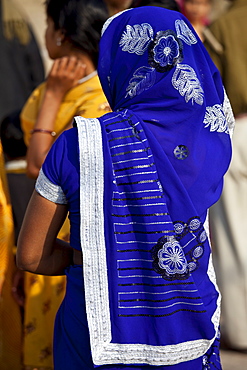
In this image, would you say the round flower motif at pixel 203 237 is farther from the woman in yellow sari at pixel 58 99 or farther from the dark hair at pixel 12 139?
the dark hair at pixel 12 139

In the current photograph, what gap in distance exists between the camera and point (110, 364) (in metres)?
1.69

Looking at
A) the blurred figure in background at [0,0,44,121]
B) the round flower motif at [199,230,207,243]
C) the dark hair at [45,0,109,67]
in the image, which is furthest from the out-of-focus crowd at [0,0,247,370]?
the blurred figure in background at [0,0,44,121]

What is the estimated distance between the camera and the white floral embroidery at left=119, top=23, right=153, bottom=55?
176cm

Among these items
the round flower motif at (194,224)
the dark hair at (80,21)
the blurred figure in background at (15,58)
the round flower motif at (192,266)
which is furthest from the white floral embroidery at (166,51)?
the blurred figure in background at (15,58)

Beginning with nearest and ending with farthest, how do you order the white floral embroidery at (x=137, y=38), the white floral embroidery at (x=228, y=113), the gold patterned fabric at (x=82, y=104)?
the white floral embroidery at (x=137, y=38) < the white floral embroidery at (x=228, y=113) < the gold patterned fabric at (x=82, y=104)

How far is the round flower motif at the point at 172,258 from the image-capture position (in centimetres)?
165

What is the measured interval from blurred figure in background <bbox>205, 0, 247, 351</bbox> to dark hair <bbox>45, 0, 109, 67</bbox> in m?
1.02

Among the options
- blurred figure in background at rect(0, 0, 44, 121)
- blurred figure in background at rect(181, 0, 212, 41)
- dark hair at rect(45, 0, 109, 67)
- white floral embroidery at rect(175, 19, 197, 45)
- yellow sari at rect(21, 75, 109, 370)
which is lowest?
yellow sari at rect(21, 75, 109, 370)

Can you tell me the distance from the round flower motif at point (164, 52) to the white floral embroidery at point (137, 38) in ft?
0.09

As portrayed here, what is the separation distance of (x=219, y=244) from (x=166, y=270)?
195 cm

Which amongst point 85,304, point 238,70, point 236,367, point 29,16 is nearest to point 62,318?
point 85,304

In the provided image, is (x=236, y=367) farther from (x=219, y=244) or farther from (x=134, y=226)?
(x=134, y=226)

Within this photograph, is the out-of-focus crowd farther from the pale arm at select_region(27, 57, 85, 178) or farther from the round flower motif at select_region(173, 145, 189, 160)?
the round flower motif at select_region(173, 145, 189, 160)

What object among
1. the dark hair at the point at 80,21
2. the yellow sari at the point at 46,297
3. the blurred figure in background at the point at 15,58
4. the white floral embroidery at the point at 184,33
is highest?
the blurred figure in background at the point at 15,58
